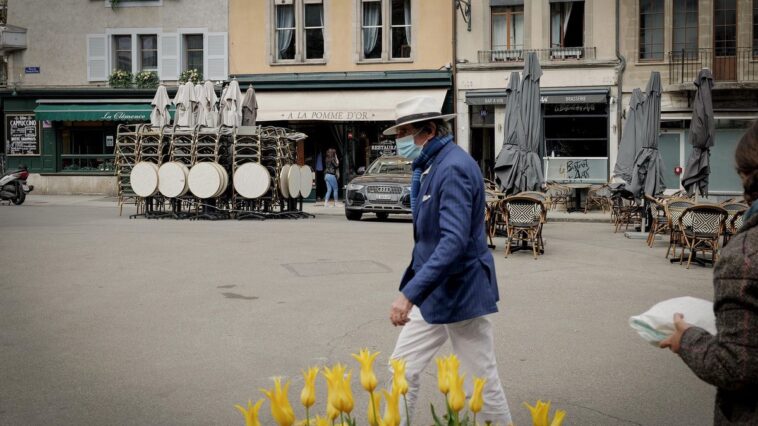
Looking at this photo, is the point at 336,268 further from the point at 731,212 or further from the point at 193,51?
the point at 193,51

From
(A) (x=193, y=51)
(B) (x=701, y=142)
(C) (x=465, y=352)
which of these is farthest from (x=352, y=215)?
(C) (x=465, y=352)

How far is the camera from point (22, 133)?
3206 centimetres

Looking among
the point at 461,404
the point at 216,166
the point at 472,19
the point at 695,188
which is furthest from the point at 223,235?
the point at 472,19

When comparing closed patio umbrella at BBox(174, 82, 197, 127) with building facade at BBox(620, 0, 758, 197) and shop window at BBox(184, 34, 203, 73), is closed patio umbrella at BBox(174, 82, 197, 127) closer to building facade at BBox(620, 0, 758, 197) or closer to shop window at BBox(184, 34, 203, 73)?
shop window at BBox(184, 34, 203, 73)

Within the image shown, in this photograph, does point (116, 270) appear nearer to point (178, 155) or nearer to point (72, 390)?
point (72, 390)

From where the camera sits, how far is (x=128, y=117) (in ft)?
100

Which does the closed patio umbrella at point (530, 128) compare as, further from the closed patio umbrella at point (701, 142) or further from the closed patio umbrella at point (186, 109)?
the closed patio umbrella at point (186, 109)

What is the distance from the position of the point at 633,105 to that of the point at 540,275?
8.63 meters

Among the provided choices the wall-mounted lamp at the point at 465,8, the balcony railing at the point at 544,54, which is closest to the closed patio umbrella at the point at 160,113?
the wall-mounted lamp at the point at 465,8

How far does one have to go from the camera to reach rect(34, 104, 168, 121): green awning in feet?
100

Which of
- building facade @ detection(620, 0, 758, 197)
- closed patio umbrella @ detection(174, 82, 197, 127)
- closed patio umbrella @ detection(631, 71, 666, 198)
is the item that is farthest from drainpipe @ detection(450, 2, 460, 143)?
closed patio umbrella @ detection(631, 71, 666, 198)

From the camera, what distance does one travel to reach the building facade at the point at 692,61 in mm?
26406

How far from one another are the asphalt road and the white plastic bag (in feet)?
9.09

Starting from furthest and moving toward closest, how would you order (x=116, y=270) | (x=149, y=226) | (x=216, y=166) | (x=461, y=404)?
(x=216, y=166)
(x=149, y=226)
(x=116, y=270)
(x=461, y=404)
